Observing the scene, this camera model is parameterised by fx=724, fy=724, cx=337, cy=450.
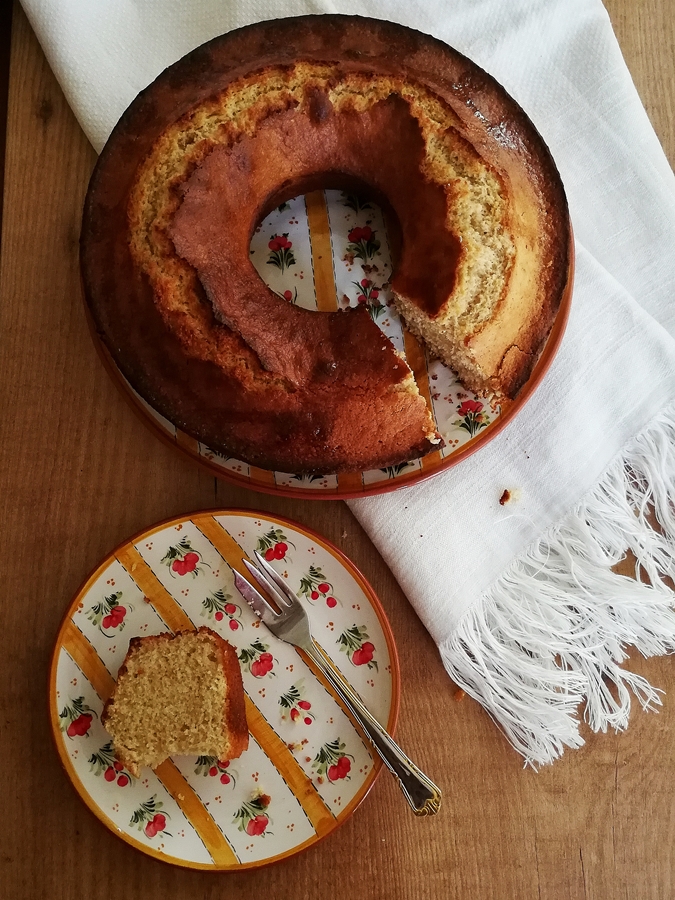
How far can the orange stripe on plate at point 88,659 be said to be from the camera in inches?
62.5

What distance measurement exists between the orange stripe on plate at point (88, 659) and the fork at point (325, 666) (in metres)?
0.35

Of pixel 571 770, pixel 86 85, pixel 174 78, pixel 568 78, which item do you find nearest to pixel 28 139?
pixel 86 85

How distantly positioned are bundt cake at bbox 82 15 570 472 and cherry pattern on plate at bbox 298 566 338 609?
287 millimetres

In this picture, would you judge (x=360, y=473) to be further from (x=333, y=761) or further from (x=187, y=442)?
(x=333, y=761)

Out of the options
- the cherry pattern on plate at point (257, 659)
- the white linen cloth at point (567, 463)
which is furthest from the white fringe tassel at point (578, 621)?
the cherry pattern on plate at point (257, 659)

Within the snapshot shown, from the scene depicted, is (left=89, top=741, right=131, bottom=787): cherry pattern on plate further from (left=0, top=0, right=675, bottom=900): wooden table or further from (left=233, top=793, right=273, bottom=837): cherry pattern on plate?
(left=233, top=793, right=273, bottom=837): cherry pattern on plate

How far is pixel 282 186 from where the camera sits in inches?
61.9

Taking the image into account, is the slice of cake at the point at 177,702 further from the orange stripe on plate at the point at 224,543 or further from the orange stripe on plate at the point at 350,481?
the orange stripe on plate at the point at 350,481

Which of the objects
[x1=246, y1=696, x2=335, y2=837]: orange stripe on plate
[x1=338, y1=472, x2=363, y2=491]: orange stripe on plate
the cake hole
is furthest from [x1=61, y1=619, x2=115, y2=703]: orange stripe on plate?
the cake hole

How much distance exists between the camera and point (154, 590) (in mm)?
1631

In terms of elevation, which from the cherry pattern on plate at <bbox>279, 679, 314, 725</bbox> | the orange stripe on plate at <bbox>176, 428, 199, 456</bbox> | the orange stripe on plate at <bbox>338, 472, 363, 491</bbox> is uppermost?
the orange stripe on plate at <bbox>338, 472, 363, 491</bbox>

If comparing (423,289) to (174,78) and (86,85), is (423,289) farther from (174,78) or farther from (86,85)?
(86,85)

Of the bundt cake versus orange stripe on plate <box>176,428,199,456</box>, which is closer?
the bundt cake

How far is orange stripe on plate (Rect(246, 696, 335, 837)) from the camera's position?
1.57 metres
